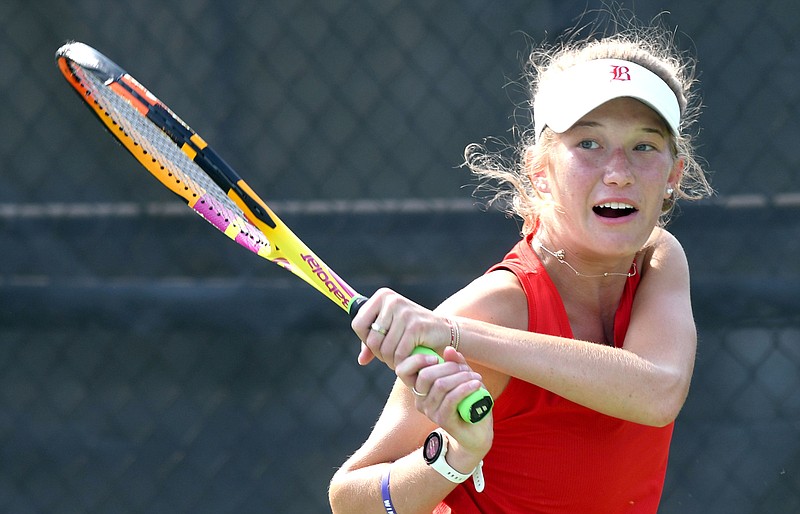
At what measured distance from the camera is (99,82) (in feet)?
6.22

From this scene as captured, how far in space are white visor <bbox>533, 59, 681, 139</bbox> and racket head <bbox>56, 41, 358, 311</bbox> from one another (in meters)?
0.43

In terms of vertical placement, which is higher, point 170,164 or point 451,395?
point 170,164

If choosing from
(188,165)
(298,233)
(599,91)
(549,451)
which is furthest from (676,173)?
(298,233)

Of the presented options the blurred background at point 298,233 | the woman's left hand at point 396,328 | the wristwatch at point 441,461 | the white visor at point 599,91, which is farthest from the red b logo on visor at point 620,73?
the blurred background at point 298,233

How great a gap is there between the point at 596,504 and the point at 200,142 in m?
0.84

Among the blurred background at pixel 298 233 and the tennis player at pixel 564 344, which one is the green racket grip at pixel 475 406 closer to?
the tennis player at pixel 564 344

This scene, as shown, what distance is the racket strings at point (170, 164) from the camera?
76.1 inches

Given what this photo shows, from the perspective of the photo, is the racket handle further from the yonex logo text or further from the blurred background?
the blurred background

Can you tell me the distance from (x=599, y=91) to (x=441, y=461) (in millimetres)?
598

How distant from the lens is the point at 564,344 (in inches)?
62.4

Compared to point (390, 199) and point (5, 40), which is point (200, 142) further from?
point (5, 40)

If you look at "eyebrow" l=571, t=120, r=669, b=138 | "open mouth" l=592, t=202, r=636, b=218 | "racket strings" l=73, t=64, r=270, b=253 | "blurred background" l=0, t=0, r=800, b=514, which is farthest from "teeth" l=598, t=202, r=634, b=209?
"blurred background" l=0, t=0, r=800, b=514

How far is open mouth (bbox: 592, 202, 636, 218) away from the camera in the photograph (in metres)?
1.72

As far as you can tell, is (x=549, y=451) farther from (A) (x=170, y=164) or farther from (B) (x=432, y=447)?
(A) (x=170, y=164)
